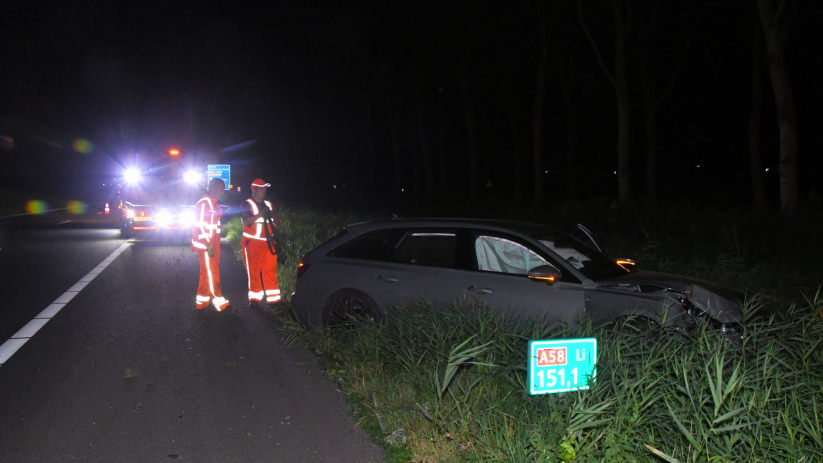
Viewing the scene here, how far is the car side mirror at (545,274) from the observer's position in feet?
20.7

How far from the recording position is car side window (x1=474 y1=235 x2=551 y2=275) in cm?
709

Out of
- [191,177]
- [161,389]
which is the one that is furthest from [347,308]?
[191,177]

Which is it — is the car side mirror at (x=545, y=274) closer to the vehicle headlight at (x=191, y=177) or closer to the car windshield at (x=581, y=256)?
the car windshield at (x=581, y=256)

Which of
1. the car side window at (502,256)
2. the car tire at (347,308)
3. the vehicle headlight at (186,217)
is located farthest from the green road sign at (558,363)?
the vehicle headlight at (186,217)

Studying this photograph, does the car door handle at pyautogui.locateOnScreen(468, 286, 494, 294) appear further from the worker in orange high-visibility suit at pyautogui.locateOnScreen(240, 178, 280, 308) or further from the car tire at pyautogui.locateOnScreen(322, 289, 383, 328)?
the worker in orange high-visibility suit at pyautogui.locateOnScreen(240, 178, 280, 308)

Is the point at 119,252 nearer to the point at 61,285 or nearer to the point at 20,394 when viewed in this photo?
the point at 61,285

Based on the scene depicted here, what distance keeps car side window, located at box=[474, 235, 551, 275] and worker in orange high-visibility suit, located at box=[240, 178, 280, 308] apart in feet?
13.1

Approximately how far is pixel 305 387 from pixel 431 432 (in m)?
2.00

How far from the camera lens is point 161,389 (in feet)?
20.8

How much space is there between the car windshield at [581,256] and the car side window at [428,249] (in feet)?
2.90

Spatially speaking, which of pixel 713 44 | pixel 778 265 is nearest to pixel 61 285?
pixel 778 265

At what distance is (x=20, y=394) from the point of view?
6.14 meters

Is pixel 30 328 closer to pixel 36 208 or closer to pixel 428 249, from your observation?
pixel 428 249

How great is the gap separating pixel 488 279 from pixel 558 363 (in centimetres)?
305
